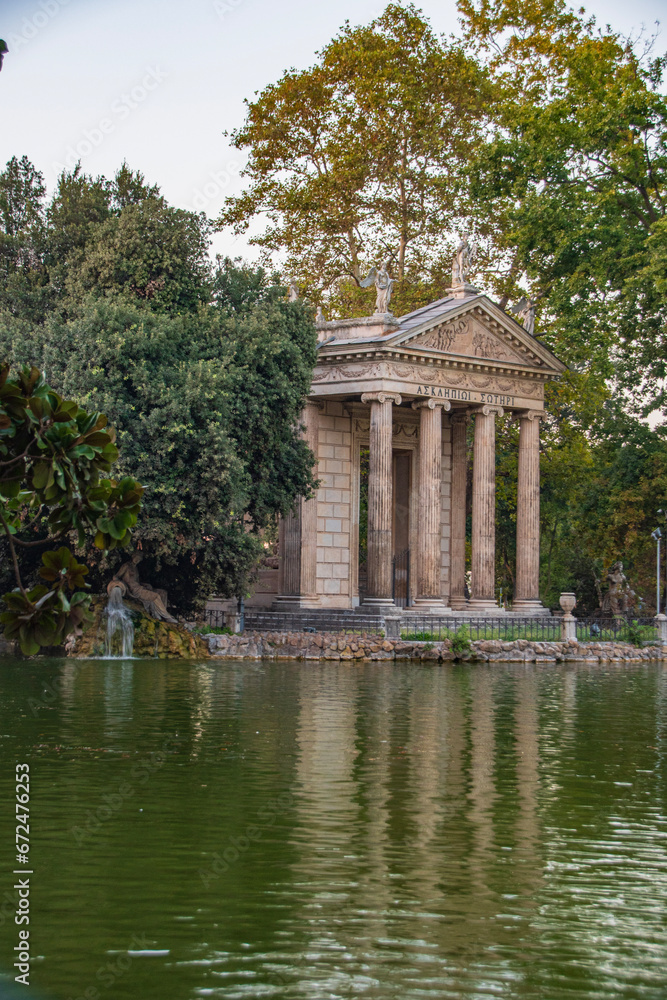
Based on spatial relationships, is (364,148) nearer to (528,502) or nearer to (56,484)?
(528,502)

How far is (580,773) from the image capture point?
15.3 m

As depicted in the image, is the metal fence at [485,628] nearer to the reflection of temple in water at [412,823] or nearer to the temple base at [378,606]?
the temple base at [378,606]

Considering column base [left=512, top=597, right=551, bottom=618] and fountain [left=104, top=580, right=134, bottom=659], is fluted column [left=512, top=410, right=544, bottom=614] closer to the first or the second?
column base [left=512, top=597, right=551, bottom=618]

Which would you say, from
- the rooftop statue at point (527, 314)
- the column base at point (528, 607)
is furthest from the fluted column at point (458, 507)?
the rooftop statue at point (527, 314)

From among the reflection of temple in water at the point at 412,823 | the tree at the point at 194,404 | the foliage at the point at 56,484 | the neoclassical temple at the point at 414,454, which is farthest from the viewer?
the neoclassical temple at the point at 414,454

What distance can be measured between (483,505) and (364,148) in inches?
686

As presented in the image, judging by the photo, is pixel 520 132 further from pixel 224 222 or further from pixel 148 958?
pixel 148 958

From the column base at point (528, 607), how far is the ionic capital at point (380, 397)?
936cm

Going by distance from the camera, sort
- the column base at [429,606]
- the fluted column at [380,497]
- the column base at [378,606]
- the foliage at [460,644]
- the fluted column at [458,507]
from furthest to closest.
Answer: the fluted column at [458,507]
the column base at [429,606]
the fluted column at [380,497]
the column base at [378,606]
the foliage at [460,644]

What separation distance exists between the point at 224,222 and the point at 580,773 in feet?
153

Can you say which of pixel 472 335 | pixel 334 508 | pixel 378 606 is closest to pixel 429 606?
pixel 378 606

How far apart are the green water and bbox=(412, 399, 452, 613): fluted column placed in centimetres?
2356

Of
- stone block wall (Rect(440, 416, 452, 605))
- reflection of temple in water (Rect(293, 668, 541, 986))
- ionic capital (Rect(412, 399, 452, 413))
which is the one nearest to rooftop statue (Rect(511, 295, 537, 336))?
stone block wall (Rect(440, 416, 452, 605))

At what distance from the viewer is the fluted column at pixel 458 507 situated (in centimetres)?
4975
